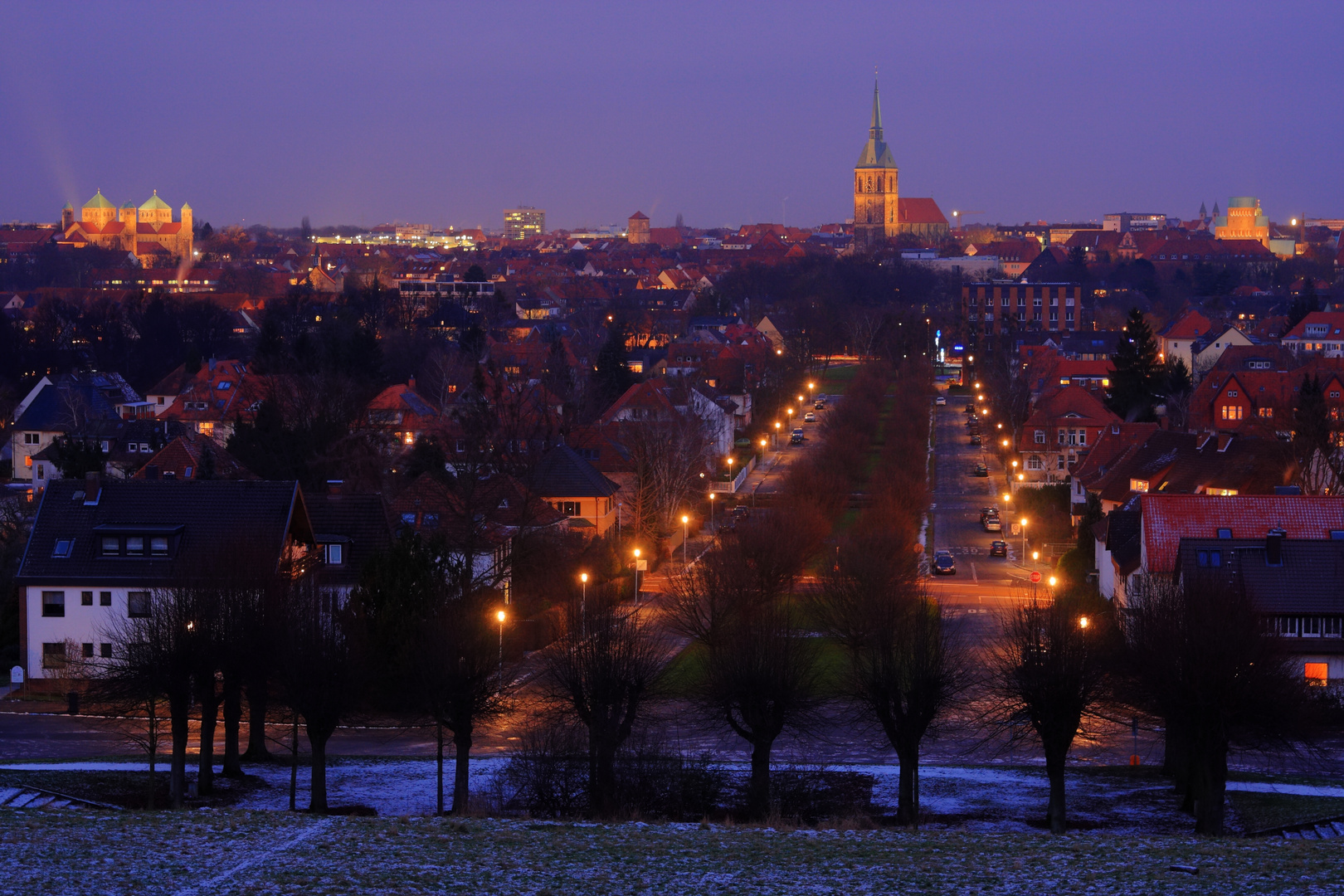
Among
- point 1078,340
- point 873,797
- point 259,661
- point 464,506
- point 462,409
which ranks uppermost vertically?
point 1078,340

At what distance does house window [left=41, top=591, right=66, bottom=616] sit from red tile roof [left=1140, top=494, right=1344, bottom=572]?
58.4ft

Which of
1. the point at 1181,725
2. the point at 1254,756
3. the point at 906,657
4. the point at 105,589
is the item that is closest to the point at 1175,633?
the point at 1181,725

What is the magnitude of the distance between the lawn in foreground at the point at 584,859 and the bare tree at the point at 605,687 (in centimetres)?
218

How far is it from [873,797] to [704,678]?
9.58ft

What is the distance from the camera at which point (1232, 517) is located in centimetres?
2775

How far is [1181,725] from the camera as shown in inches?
683

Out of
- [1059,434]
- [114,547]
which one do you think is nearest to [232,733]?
[114,547]

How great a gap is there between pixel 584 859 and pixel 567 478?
80.8 feet

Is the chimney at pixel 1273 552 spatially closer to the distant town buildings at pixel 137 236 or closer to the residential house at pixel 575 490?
the residential house at pixel 575 490

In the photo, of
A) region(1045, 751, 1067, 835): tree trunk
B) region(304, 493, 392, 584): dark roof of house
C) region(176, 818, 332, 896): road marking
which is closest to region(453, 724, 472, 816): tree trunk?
region(176, 818, 332, 896): road marking

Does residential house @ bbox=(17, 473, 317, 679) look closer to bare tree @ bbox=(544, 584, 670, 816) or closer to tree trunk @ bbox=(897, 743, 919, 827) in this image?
bare tree @ bbox=(544, 584, 670, 816)

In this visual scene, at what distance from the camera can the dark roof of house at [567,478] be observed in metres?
37.7

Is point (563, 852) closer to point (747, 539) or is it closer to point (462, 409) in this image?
point (747, 539)

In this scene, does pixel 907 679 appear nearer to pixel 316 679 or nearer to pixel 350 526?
pixel 316 679
